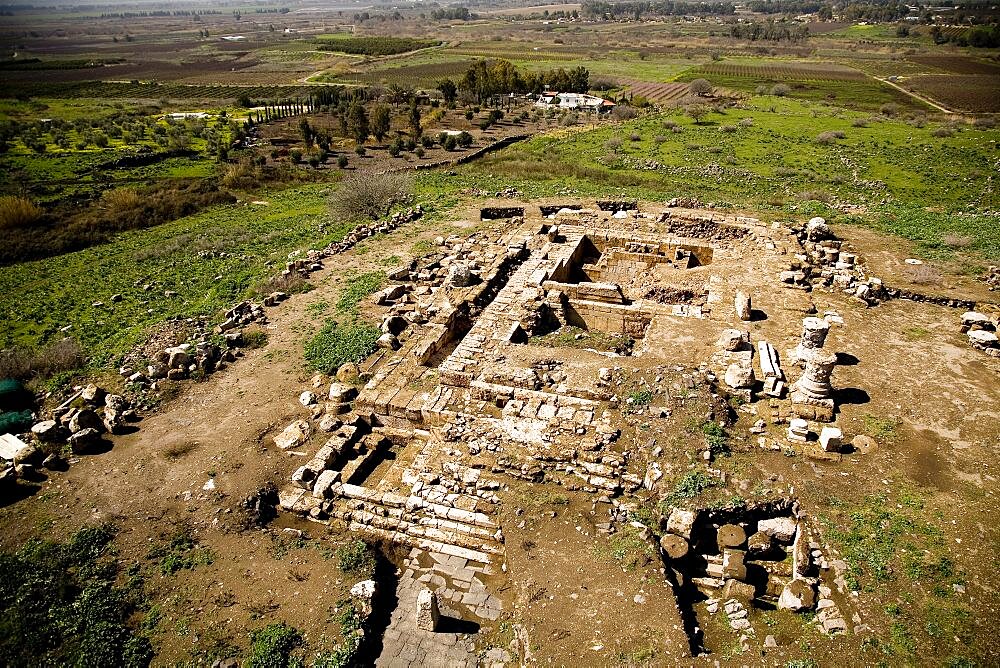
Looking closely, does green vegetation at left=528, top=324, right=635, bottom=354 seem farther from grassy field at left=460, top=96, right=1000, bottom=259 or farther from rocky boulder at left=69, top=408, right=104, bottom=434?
grassy field at left=460, top=96, right=1000, bottom=259

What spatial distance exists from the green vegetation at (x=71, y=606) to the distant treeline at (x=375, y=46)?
137563 millimetres

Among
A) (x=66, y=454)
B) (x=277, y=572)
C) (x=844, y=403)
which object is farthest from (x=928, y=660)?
(x=66, y=454)

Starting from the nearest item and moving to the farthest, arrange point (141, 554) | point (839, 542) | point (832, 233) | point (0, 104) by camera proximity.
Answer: point (839, 542), point (141, 554), point (832, 233), point (0, 104)

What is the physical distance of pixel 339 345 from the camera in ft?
51.2

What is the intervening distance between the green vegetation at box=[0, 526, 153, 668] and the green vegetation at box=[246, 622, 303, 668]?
153 centimetres

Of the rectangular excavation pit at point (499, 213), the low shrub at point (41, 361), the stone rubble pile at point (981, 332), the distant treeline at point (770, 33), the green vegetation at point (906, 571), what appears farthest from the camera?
the distant treeline at point (770, 33)

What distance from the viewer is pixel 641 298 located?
677 inches

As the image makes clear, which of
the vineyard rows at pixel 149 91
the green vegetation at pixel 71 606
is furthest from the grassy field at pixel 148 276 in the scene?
the vineyard rows at pixel 149 91

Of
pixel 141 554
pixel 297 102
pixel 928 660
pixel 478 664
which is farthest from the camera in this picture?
pixel 297 102

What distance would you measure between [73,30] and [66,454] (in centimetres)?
26086

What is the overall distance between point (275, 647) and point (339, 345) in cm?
897

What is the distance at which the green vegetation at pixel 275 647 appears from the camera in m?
7.61

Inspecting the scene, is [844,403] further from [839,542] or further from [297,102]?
[297,102]

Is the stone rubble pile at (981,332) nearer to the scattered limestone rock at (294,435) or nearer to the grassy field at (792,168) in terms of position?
the grassy field at (792,168)
